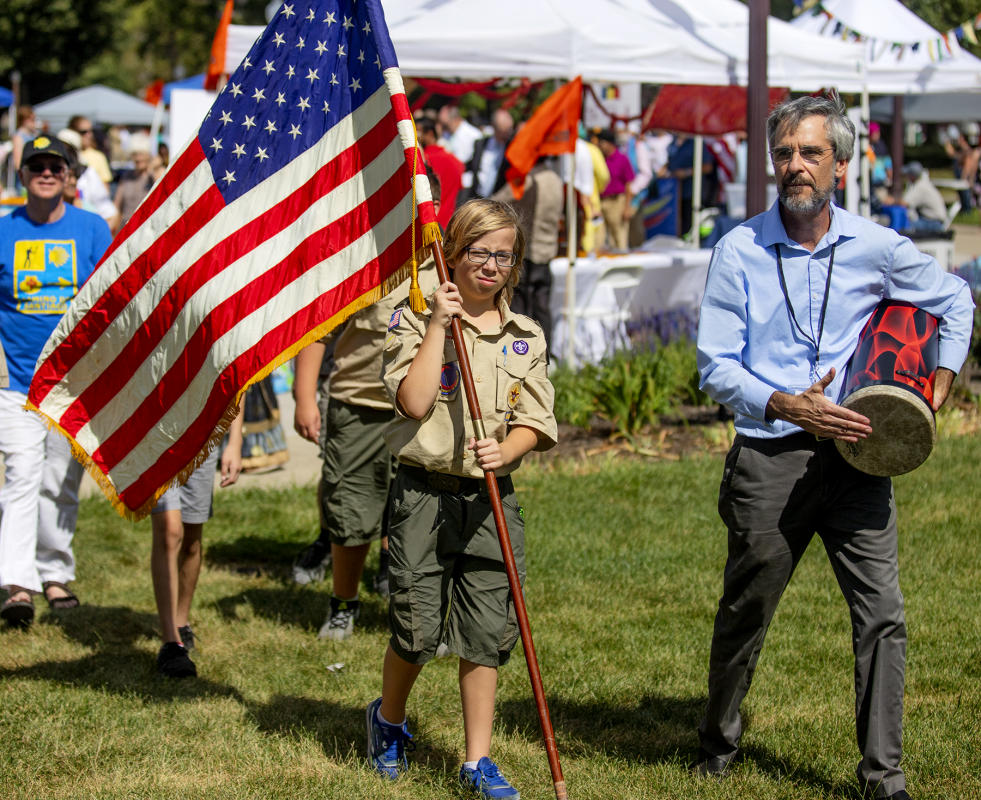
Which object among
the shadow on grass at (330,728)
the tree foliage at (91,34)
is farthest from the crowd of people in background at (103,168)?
the tree foliage at (91,34)

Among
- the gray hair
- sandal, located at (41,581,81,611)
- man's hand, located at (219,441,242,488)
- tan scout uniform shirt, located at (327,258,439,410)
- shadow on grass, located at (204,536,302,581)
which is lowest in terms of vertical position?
shadow on grass, located at (204,536,302,581)

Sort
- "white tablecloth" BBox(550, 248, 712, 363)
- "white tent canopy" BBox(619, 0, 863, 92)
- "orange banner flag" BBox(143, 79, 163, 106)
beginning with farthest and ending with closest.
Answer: "orange banner flag" BBox(143, 79, 163, 106), "white tablecloth" BBox(550, 248, 712, 363), "white tent canopy" BBox(619, 0, 863, 92)

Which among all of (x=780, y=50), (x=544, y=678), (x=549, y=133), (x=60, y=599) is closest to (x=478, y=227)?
(x=544, y=678)

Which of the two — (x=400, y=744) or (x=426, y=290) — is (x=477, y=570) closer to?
(x=400, y=744)

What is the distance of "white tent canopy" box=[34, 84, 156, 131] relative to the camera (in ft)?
112

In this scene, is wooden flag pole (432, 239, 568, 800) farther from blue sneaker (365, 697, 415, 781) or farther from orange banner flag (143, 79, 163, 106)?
orange banner flag (143, 79, 163, 106)

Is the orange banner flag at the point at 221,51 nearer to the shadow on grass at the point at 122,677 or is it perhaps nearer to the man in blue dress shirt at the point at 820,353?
the shadow on grass at the point at 122,677

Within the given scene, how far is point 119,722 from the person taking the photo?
5.01 metres

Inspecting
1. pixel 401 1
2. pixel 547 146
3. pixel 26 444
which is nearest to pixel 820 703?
pixel 26 444

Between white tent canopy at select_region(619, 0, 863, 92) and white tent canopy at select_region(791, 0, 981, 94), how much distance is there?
40cm

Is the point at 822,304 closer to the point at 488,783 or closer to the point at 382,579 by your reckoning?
the point at 488,783

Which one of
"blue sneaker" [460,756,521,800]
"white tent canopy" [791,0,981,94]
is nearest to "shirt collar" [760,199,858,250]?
"blue sneaker" [460,756,521,800]

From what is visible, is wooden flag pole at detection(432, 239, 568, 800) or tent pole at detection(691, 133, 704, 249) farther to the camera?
tent pole at detection(691, 133, 704, 249)

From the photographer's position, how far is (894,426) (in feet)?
12.4
